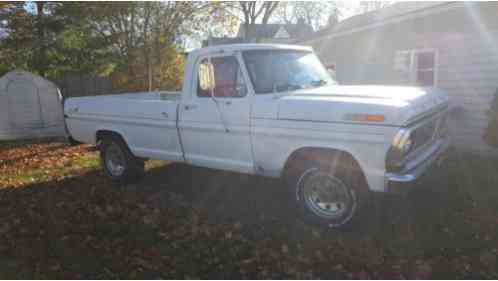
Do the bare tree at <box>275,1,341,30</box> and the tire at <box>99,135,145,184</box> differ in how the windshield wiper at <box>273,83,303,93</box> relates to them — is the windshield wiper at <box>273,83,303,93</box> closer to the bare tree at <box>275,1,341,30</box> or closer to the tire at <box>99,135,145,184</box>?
the tire at <box>99,135,145,184</box>

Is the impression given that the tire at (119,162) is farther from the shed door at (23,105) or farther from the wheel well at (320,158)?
the shed door at (23,105)

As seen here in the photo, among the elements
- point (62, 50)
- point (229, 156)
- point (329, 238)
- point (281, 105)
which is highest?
point (62, 50)

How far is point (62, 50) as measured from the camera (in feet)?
53.9

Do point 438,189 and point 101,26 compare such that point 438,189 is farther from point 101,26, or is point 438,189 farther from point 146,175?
point 101,26

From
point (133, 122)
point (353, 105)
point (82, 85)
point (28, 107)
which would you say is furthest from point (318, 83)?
point (82, 85)

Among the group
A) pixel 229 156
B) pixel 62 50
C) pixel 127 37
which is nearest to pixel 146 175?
pixel 229 156

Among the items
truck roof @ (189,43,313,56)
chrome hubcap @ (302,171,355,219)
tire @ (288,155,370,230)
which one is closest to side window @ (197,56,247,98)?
truck roof @ (189,43,313,56)

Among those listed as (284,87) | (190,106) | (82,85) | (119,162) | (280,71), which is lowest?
(119,162)

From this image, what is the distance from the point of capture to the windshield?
4.55 m

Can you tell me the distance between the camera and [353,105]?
3.71 m

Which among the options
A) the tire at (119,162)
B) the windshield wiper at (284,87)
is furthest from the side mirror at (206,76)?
the tire at (119,162)

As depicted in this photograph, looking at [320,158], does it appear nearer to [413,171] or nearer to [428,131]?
[413,171]

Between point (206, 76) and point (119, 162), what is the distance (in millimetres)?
2637

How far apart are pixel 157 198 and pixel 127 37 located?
1176 cm
